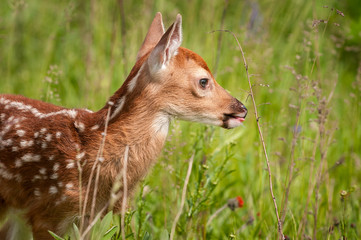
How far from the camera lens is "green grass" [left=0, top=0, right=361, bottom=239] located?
360cm

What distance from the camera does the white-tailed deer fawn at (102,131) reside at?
3150 millimetres

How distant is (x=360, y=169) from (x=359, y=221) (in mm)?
859

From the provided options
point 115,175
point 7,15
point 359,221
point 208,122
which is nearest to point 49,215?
point 115,175

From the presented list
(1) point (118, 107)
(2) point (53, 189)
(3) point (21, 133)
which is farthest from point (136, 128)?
(3) point (21, 133)

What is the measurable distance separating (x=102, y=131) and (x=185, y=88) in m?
0.56

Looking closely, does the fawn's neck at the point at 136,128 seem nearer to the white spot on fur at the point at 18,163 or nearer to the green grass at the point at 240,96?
the green grass at the point at 240,96

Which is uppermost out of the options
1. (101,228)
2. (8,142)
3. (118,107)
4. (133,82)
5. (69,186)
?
(133,82)

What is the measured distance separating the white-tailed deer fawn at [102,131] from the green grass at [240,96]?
24 cm

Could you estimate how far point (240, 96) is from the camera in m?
4.61

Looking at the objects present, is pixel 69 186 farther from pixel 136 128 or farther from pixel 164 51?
pixel 164 51

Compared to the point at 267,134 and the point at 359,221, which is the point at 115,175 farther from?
the point at 359,221

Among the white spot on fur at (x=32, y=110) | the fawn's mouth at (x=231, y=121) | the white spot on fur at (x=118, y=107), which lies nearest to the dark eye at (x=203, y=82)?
the fawn's mouth at (x=231, y=121)

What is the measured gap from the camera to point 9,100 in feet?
11.5

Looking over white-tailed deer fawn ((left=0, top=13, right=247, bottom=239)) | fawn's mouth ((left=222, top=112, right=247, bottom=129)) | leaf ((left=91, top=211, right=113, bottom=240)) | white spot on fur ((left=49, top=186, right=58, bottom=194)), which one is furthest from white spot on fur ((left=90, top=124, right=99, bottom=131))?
fawn's mouth ((left=222, top=112, right=247, bottom=129))
